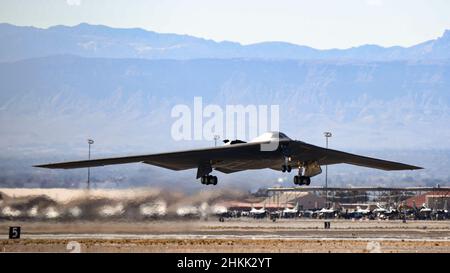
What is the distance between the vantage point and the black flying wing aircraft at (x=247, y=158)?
206 ft

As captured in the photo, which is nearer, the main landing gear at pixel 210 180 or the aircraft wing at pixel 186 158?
the aircraft wing at pixel 186 158

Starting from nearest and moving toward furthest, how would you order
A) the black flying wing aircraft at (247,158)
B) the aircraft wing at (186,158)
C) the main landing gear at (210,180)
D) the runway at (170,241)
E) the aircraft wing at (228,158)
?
the runway at (170,241) < the black flying wing aircraft at (247,158) < the aircraft wing at (228,158) < the aircraft wing at (186,158) < the main landing gear at (210,180)

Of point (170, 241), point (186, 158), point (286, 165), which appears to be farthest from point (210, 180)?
→ point (170, 241)

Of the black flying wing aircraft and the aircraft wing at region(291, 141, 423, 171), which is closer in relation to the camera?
the black flying wing aircraft

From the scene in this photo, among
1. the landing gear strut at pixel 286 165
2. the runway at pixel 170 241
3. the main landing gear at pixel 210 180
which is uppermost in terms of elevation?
the landing gear strut at pixel 286 165

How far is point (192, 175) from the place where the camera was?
236ft

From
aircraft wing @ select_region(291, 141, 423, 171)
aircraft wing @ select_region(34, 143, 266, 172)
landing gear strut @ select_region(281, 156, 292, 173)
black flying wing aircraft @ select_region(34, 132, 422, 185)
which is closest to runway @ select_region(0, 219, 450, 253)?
black flying wing aircraft @ select_region(34, 132, 422, 185)

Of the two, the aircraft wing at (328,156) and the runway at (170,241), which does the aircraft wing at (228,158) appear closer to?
the aircraft wing at (328,156)

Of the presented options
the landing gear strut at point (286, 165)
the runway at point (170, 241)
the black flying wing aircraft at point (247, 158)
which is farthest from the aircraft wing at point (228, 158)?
the runway at point (170, 241)

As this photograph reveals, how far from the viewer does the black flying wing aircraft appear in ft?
206

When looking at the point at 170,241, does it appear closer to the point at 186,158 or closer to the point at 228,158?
the point at 228,158

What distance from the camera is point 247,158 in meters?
64.4

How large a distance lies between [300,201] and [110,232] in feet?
305

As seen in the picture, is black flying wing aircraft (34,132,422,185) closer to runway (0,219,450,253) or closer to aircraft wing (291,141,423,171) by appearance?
aircraft wing (291,141,423,171)
